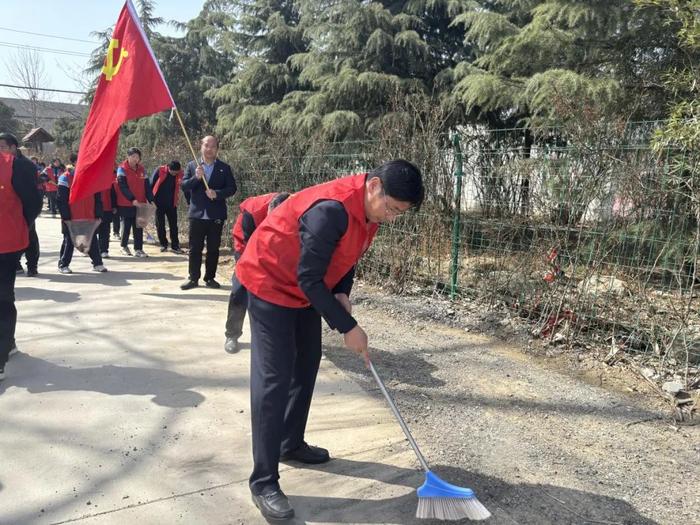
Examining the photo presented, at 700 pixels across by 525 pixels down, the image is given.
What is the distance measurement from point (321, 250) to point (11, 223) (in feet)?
9.88

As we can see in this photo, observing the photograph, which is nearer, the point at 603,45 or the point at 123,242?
the point at 603,45

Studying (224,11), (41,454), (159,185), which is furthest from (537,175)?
(224,11)

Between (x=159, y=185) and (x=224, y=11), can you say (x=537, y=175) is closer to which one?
(x=159, y=185)

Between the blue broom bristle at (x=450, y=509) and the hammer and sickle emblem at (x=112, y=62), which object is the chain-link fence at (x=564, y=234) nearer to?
the blue broom bristle at (x=450, y=509)

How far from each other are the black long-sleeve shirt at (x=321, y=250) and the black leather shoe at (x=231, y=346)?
2.59m

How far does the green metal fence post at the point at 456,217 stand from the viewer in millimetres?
5809

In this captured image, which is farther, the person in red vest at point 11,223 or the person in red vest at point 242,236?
the person in red vest at point 242,236

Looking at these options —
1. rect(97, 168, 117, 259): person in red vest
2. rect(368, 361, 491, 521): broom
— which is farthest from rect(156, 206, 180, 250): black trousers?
rect(368, 361, 491, 521): broom

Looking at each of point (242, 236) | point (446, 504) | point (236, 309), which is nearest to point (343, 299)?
point (446, 504)

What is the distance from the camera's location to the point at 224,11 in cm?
1783

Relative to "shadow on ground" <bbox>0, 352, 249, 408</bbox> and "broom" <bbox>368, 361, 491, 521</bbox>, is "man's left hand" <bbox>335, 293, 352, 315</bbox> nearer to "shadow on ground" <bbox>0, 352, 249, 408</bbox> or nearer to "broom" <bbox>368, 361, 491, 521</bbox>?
"broom" <bbox>368, 361, 491, 521</bbox>

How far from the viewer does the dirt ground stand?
8.61 ft

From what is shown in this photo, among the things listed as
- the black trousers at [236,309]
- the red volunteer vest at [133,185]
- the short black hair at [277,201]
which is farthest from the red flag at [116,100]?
the red volunteer vest at [133,185]

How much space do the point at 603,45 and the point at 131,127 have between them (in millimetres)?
18284
